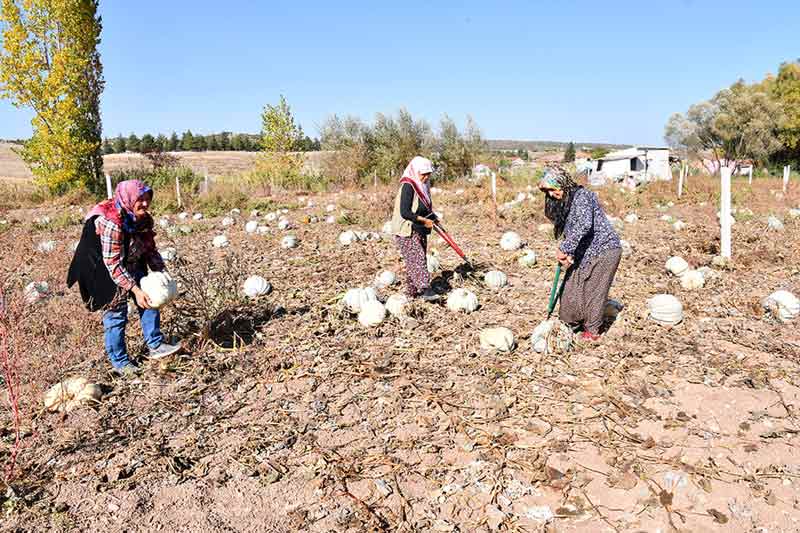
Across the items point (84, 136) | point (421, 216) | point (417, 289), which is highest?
point (84, 136)

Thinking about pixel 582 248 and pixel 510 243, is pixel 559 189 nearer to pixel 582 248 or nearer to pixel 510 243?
pixel 582 248

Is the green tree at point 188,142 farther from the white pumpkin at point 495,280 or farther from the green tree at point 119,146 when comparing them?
the white pumpkin at point 495,280

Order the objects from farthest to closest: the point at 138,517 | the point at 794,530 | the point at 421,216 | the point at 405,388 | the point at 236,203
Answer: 1. the point at 236,203
2. the point at 421,216
3. the point at 405,388
4. the point at 138,517
5. the point at 794,530

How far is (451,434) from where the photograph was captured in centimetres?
344

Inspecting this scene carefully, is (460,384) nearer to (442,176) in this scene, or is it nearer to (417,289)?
(417,289)

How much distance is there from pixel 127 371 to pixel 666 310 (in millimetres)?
4696

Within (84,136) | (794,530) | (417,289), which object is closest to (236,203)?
(84,136)

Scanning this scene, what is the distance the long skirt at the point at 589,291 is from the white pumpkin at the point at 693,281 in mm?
2173

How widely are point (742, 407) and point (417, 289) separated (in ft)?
10.5

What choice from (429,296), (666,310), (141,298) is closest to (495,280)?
(429,296)

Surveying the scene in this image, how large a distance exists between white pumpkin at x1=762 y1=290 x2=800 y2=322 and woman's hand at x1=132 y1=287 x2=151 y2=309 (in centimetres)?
559

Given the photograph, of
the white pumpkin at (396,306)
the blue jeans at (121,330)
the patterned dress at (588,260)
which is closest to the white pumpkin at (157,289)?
the blue jeans at (121,330)

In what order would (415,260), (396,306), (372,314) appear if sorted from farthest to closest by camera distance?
(415,260) < (396,306) < (372,314)

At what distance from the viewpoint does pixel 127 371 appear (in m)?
4.22
